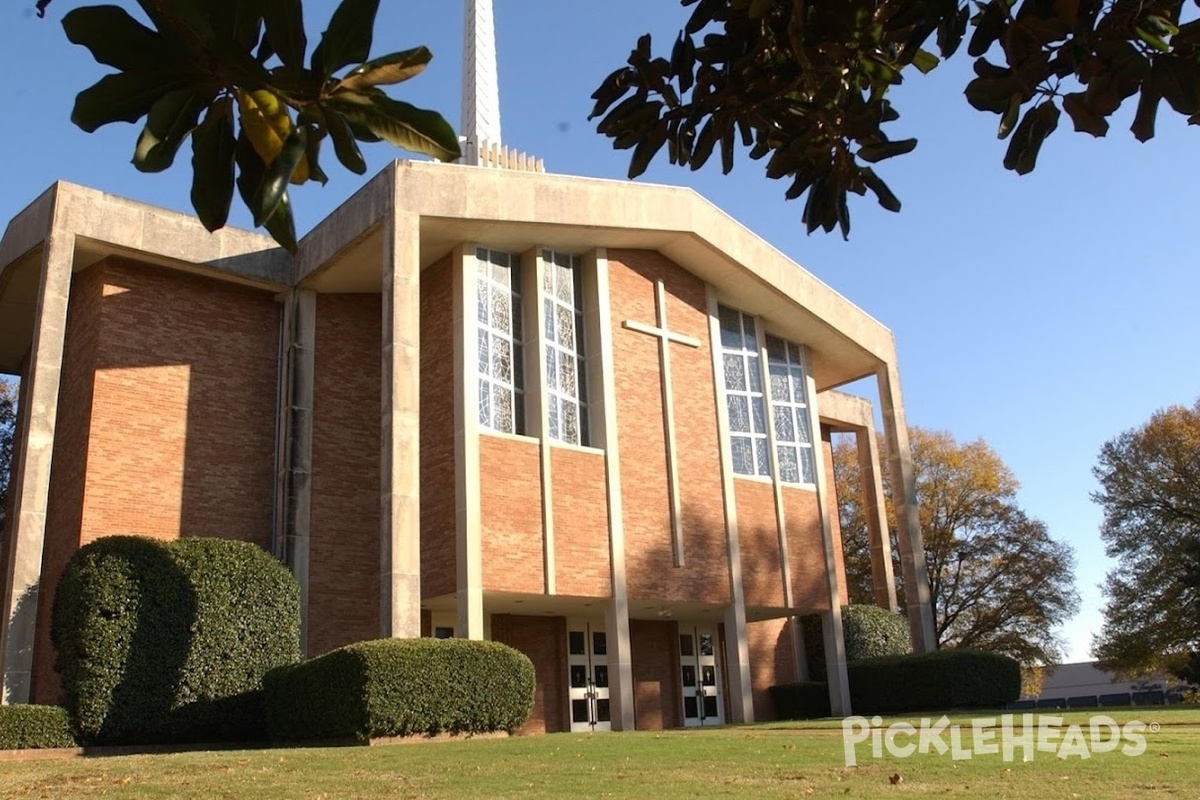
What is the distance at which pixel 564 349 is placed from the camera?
68.2 ft

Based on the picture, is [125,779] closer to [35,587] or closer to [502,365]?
[35,587]

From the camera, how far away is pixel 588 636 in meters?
22.3

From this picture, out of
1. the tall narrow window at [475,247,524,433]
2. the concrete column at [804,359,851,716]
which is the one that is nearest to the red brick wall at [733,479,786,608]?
the concrete column at [804,359,851,716]

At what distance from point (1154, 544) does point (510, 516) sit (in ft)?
81.9

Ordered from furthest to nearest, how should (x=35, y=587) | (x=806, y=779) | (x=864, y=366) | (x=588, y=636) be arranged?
(x=864, y=366), (x=588, y=636), (x=35, y=587), (x=806, y=779)

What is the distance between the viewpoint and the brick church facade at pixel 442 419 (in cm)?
1800

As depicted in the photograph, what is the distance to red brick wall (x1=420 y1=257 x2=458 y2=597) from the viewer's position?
18328mm

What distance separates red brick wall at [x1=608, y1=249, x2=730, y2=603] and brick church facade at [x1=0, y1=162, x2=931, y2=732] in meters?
0.06

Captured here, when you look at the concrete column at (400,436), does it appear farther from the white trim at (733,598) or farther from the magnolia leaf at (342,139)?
the magnolia leaf at (342,139)

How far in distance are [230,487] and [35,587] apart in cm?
403

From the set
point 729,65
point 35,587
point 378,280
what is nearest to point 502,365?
point 378,280

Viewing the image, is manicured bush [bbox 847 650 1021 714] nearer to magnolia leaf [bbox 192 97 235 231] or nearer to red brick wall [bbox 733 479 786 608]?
red brick wall [bbox 733 479 786 608]

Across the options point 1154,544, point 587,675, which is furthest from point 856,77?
point 1154,544

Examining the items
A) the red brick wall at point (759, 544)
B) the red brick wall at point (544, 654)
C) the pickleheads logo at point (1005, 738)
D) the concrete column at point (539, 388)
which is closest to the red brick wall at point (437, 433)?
the concrete column at point (539, 388)
